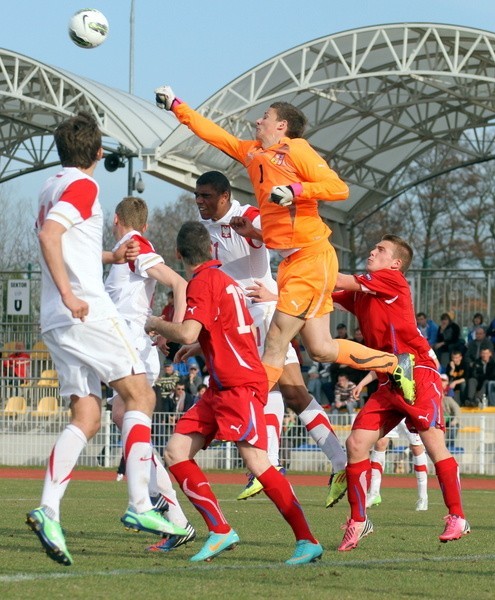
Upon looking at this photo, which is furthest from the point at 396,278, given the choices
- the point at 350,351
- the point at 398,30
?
the point at 398,30

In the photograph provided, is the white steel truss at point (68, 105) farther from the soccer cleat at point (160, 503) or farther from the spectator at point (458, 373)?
the soccer cleat at point (160, 503)

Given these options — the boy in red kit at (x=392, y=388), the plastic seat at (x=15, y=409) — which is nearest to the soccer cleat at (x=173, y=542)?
the boy in red kit at (x=392, y=388)

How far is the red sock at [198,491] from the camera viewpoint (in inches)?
277

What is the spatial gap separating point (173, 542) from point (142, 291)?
2.28 meters

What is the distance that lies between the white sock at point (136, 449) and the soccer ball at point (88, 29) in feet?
53.7

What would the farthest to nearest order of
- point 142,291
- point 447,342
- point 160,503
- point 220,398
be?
point 447,342, point 142,291, point 160,503, point 220,398

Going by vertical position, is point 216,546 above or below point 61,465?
below

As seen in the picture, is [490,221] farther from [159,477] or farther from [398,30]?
[159,477]

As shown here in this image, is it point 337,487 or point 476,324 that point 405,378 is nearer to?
point 337,487

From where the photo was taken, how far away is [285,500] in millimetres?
6719

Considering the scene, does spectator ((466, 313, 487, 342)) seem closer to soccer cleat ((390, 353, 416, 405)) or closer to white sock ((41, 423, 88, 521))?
soccer cleat ((390, 353, 416, 405))

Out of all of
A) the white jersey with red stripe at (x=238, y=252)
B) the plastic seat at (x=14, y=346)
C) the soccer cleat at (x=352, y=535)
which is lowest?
the soccer cleat at (x=352, y=535)

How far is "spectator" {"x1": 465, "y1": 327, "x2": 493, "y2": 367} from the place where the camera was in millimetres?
24266

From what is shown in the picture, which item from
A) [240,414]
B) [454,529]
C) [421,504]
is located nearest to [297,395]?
[454,529]
